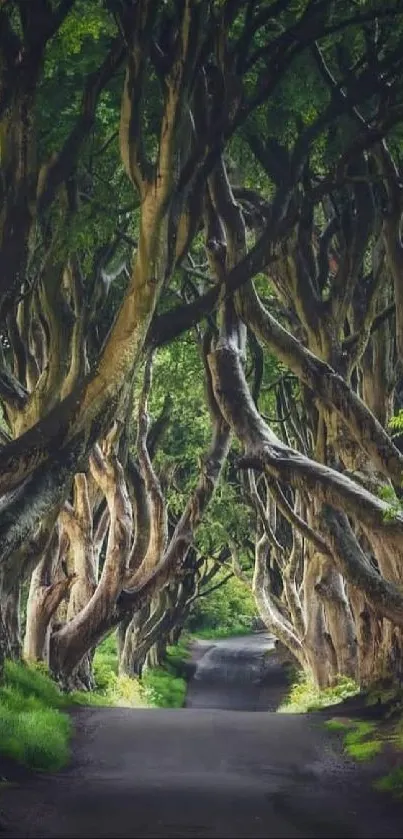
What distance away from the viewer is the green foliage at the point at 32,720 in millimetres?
9648

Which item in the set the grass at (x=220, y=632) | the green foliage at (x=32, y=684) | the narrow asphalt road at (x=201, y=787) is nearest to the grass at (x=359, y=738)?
the narrow asphalt road at (x=201, y=787)

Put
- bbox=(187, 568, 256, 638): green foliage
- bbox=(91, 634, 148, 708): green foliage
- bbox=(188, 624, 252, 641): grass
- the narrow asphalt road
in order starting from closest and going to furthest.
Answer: the narrow asphalt road, bbox=(91, 634, 148, 708): green foliage, bbox=(187, 568, 256, 638): green foliage, bbox=(188, 624, 252, 641): grass

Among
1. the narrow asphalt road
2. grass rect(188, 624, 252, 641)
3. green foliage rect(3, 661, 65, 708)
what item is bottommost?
the narrow asphalt road

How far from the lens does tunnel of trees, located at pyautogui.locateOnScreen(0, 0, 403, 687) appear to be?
34.0ft

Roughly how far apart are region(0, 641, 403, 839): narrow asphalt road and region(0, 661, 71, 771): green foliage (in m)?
0.27

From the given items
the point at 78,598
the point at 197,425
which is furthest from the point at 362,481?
the point at 197,425

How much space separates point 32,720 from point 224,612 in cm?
4286

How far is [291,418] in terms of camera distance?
20.3 m

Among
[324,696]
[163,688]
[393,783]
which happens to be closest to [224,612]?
[163,688]

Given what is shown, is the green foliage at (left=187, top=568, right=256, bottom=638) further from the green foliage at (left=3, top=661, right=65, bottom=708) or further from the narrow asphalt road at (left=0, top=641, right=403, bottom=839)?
the narrow asphalt road at (left=0, top=641, right=403, bottom=839)

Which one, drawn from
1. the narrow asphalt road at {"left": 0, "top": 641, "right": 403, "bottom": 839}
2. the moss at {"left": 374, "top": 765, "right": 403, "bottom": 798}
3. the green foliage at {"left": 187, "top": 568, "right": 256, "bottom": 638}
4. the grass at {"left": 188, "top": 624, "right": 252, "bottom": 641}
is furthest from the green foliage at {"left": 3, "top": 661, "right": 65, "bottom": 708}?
the grass at {"left": 188, "top": 624, "right": 252, "bottom": 641}

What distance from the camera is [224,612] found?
53.0m

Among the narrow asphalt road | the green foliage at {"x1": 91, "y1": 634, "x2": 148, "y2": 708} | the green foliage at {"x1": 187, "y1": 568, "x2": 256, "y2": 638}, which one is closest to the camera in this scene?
the narrow asphalt road

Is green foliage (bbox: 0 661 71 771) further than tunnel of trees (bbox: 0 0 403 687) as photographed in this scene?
No
